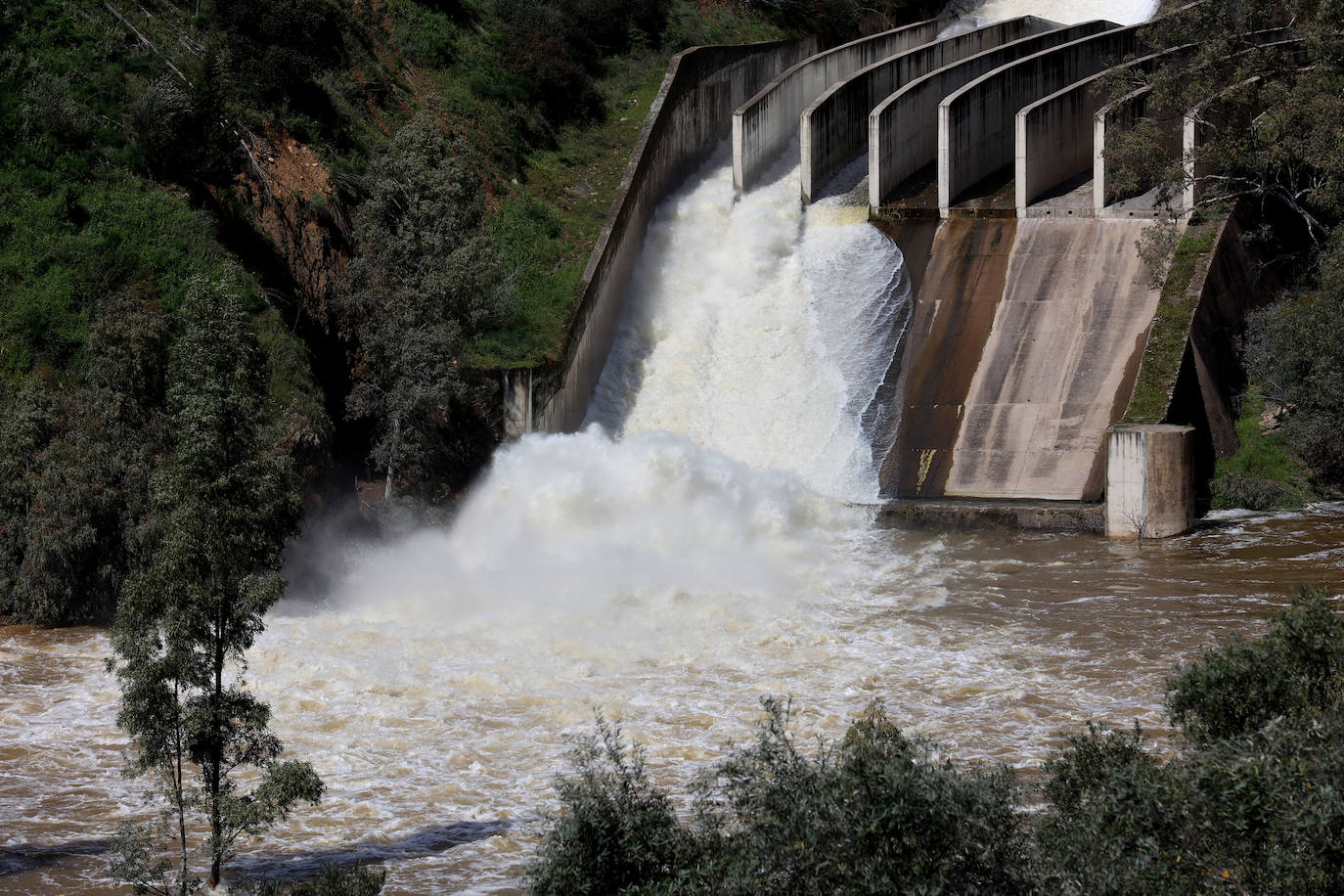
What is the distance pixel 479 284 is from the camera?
69.9 ft

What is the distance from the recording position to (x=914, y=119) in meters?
28.1

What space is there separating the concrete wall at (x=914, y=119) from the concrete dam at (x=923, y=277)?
60 mm

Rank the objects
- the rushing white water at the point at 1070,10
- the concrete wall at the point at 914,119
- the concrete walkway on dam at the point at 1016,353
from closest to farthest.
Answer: the concrete walkway on dam at the point at 1016,353, the concrete wall at the point at 914,119, the rushing white water at the point at 1070,10

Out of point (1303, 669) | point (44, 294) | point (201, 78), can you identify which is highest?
point (201, 78)

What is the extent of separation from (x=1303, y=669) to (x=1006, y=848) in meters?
2.84

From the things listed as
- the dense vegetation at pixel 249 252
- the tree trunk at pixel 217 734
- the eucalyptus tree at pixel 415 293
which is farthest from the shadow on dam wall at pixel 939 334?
the tree trunk at pixel 217 734

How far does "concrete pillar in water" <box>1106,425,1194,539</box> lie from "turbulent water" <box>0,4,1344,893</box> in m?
0.51

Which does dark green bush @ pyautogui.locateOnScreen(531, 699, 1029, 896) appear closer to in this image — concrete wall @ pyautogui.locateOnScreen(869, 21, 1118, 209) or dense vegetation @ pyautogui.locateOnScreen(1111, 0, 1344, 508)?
dense vegetation @ pyautogui.locateOnScreen(1111, 0, 1344, 508)

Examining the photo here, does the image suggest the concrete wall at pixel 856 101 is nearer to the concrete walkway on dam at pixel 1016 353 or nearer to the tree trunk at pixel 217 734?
the concrete walkway on dam at pixel 1016 353

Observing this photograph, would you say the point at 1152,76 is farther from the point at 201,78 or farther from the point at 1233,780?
the point at 1233,780

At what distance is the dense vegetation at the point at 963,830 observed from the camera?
6664 millimetres

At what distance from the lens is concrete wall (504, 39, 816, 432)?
22406mm

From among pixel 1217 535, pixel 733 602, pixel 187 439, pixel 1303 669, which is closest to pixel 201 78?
pixel 733 602

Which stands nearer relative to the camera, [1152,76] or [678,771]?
[678,771]
